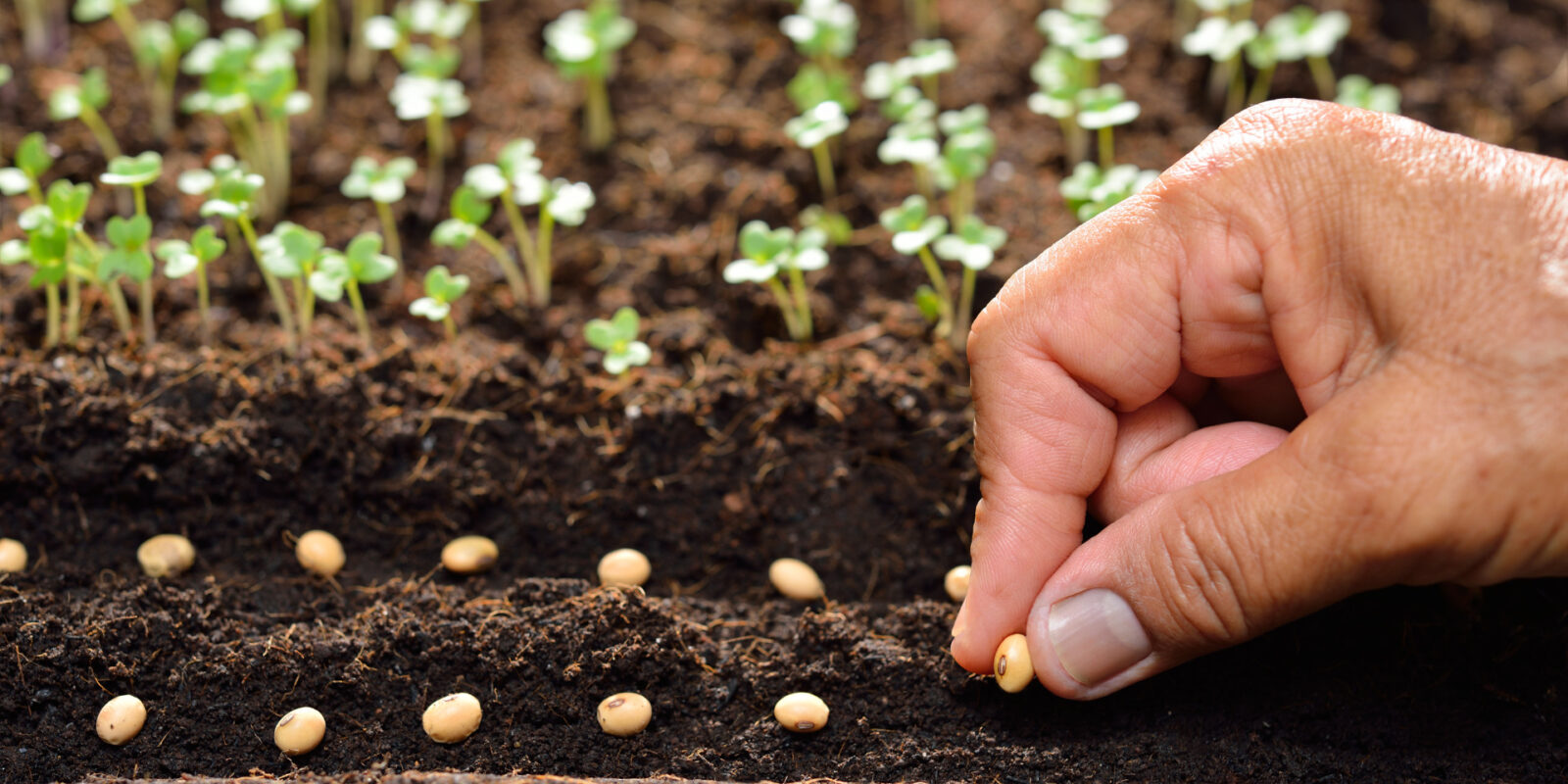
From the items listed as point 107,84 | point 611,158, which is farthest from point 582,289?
point 107,84

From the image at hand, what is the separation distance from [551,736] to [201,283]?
0.96m

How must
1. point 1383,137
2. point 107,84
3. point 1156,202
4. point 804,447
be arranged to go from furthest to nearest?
point 107,84 < point 804,447 < point 1156,202 < point 1383,137

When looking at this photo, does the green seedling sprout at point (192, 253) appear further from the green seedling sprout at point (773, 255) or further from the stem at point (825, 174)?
the stem at point (825, 174)

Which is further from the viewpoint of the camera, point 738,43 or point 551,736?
point 738,43

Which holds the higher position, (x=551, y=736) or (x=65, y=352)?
(x=65, y=352)

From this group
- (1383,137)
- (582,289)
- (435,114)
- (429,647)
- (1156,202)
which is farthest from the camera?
(435,114)

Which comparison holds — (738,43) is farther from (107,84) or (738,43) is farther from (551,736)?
(551,736)

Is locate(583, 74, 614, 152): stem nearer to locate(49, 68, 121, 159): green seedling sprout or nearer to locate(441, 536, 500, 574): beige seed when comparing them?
locate(49, 68, 121, 159): green seedling sprout

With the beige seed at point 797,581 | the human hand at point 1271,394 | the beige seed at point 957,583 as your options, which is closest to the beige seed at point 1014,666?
the human hand at point 1271,394

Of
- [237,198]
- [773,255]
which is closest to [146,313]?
[237,198]

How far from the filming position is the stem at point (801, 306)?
6.25ft

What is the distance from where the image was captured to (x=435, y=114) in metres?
2.25

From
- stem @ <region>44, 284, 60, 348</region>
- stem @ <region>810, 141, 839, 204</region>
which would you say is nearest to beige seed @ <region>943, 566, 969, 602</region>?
stem @ <region>810, 141, 839, 204</region>

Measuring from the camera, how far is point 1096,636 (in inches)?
50.0
